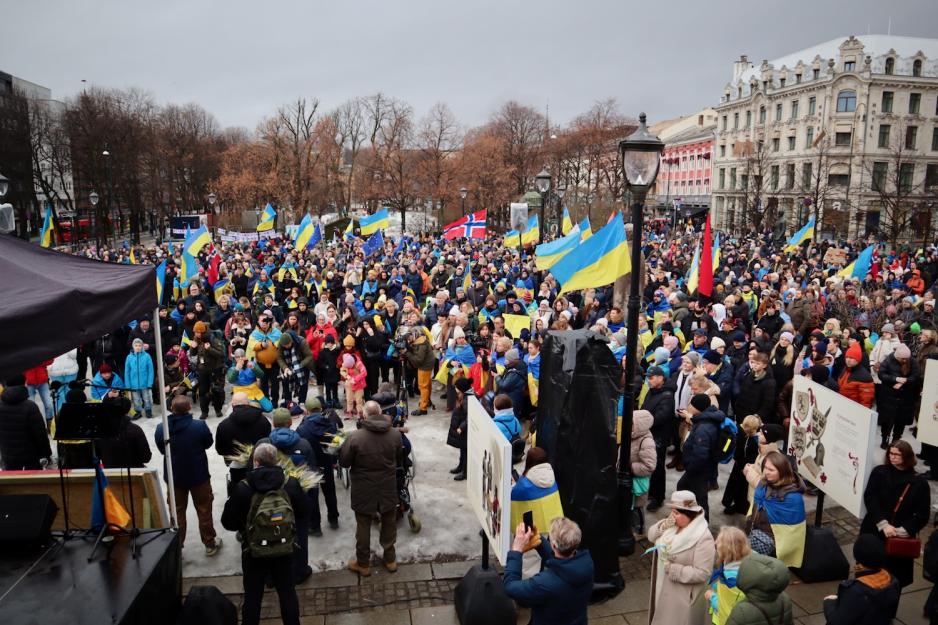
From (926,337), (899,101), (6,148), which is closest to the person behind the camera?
(926,337)

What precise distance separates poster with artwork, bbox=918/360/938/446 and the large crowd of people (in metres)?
1.18

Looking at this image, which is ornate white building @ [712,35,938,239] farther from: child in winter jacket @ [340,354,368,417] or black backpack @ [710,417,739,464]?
black backpack @ [710,417,739,464]

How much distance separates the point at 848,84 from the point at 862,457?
6848 centimetres

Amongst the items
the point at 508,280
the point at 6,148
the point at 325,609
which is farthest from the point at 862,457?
the point at 6,148

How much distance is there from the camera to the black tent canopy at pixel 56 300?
4.03 metres

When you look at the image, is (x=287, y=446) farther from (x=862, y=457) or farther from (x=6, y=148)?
(x=6, y=148)

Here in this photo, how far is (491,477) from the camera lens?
5227 millimetres

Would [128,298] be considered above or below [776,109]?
below

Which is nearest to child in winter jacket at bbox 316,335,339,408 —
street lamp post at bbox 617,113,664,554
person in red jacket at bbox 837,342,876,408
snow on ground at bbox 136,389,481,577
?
snow on ground at bbox 136,389,481,577

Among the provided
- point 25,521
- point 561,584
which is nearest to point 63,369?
point 25,521

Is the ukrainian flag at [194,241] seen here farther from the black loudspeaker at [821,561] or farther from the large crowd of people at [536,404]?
the black loudspeaker at [821,561]

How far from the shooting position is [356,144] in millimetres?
75750

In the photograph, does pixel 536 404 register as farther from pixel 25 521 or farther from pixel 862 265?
pixel 862 265

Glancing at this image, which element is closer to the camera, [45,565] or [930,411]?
[45,565]
